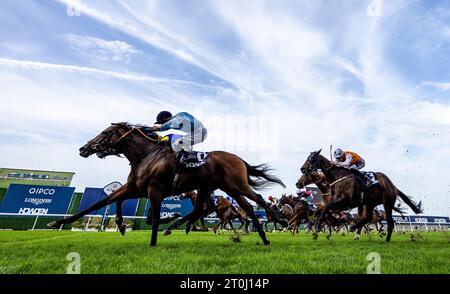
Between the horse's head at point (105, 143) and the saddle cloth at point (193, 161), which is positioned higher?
the horse's head at point (105, 143)

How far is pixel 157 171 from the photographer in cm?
520

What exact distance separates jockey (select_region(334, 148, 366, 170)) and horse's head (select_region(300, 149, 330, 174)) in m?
0.32

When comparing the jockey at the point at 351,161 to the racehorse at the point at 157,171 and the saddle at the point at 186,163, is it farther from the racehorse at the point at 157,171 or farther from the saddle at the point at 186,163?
the saddle at the point at 186,163

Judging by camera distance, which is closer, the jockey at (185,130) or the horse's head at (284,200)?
the jockey at (185,130)

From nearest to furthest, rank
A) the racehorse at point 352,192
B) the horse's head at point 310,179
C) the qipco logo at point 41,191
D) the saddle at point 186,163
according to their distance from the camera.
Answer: the saddle at point 186,163 < the racehorse at point 352,192 < the horse's head at point 310,179 < the qipco logo at point 41,191

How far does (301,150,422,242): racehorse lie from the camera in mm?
7546

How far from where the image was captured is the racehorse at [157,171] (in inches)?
205

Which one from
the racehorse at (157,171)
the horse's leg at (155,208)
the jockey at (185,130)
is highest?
the jockey at (185,130)

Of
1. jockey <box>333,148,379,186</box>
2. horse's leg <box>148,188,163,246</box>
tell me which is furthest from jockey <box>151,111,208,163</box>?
jockey <box>333,148,379,186</box>

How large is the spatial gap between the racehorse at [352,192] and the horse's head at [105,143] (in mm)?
5394

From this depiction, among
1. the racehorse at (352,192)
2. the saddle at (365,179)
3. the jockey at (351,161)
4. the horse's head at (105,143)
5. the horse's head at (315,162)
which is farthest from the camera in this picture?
the horse's head at (315,162)

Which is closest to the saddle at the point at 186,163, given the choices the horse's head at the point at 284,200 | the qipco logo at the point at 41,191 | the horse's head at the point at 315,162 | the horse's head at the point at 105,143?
the horse's head at the point at 105,143

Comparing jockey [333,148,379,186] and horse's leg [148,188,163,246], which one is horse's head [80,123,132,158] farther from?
jockey [333,148,379,186]
